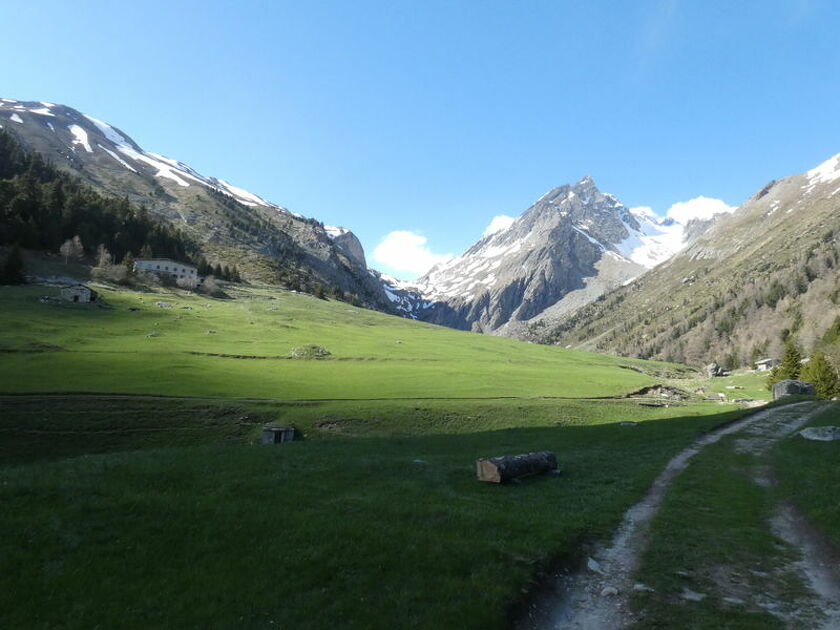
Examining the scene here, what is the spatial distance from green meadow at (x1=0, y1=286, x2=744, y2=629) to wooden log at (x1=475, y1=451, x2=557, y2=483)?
2.08 ft

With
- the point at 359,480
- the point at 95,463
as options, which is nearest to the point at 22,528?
the point at 95,463

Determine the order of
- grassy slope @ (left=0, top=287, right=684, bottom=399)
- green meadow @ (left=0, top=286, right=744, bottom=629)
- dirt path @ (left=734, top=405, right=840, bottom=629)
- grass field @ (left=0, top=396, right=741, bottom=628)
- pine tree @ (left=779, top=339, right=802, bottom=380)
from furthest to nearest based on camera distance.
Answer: pine tree @ (left=779, top=339, right=802, bottom=380)
grassy slope @ (left=0, top=287, right=684, bottom=399)
dirt path @ (left=734, top=405, right=840, bottom=629)
green meadow @ (left=0, top=286, right=744, bottom=629)
grass field @ (left=0, top=396, right=741, bottom=628)

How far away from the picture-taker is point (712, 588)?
42.6 ft

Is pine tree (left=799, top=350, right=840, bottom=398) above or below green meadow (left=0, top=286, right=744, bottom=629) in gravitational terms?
above

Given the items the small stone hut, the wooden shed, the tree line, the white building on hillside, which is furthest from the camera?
the white building on hillside

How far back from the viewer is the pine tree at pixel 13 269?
115500mm

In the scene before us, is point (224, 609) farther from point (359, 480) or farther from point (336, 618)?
point (359, 480)

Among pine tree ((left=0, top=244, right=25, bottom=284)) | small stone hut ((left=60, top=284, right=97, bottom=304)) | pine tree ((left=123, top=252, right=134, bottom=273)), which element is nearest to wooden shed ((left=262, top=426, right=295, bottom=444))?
small stone hut ((left=60, top=284, right=97, bottom=304))

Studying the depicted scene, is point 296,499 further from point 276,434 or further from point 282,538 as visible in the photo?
point 276,434

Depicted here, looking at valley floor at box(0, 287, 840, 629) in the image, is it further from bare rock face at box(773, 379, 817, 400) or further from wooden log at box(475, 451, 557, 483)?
bare rock face at box(773, 379, 817, 400)

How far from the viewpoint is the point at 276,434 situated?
44.7m

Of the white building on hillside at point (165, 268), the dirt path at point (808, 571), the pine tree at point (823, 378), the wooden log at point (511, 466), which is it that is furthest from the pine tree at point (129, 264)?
the pine tree at point (823, 378)

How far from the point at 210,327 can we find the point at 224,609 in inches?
4225

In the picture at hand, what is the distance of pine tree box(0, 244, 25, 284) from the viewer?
115500 mm
